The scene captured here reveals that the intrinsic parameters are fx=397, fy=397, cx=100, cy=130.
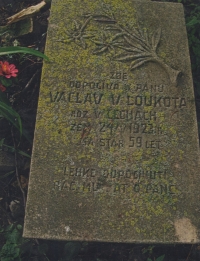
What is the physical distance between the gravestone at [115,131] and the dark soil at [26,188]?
0.40 m

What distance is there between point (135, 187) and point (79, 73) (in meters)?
0.89

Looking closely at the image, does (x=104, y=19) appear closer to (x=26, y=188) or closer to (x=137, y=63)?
(x=137, y=63)

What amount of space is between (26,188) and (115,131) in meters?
0.87

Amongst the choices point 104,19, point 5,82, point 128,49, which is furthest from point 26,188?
point 104,19

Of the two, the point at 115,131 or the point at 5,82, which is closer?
the point at 115,131

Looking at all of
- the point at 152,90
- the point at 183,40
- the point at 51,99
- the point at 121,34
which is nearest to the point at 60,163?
the point at 51,99

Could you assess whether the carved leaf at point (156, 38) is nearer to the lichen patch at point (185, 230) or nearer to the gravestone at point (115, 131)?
the gravestone at point (115, 131)

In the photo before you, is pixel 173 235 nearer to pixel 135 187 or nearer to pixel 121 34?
pixel 135 187

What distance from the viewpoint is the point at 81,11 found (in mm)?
3006

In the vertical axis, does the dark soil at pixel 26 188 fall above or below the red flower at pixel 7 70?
below

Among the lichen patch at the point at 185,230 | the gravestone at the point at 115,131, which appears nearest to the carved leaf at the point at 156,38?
the gravestone at the point at 115,131

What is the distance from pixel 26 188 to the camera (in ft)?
9.87

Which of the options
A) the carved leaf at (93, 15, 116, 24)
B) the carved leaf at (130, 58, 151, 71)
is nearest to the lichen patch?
the carved leaf at (130, 58, 151, 71)

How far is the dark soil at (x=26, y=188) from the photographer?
9.07ft
